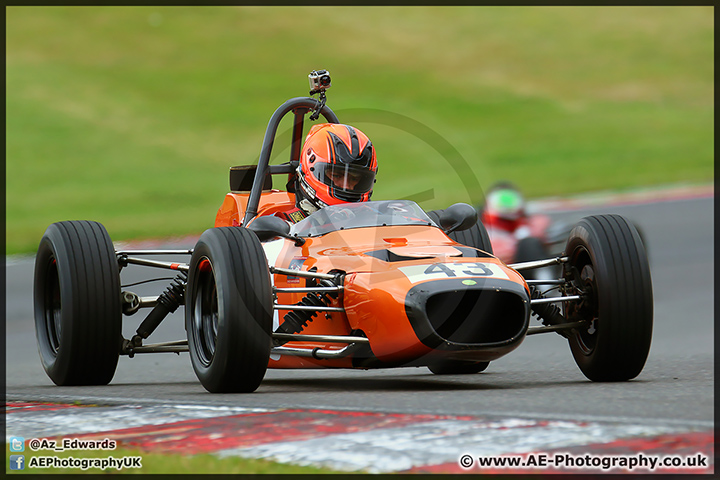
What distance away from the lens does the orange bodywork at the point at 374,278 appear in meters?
6.63

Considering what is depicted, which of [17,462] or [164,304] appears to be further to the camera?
[164,304]

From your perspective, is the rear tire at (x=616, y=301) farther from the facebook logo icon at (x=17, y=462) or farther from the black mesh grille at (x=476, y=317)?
the facebook logo icon at (x=17, y=462)

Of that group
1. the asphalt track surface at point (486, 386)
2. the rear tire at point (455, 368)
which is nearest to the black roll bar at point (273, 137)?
the asphalt track surface at point (486, 386)

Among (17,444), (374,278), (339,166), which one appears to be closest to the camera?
(17,444)

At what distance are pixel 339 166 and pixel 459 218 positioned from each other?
106cm

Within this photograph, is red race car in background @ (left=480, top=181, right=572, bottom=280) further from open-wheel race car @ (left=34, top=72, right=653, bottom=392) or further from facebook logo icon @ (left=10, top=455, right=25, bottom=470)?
facebook logo icon @ (left=10, top=455, right=25, bottom=470)

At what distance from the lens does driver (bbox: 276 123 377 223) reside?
8.49 metres

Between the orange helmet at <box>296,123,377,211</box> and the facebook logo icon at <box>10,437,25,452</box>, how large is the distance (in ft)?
12.6

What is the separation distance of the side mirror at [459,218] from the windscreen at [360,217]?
0.41ft

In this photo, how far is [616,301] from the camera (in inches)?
276

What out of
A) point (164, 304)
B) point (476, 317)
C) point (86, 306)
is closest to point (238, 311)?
point (476, 317)

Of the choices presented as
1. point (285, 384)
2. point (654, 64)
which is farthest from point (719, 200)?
point (654, 64)

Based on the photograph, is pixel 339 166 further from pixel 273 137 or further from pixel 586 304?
pixel 586 304

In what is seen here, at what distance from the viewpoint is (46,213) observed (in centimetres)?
2972
